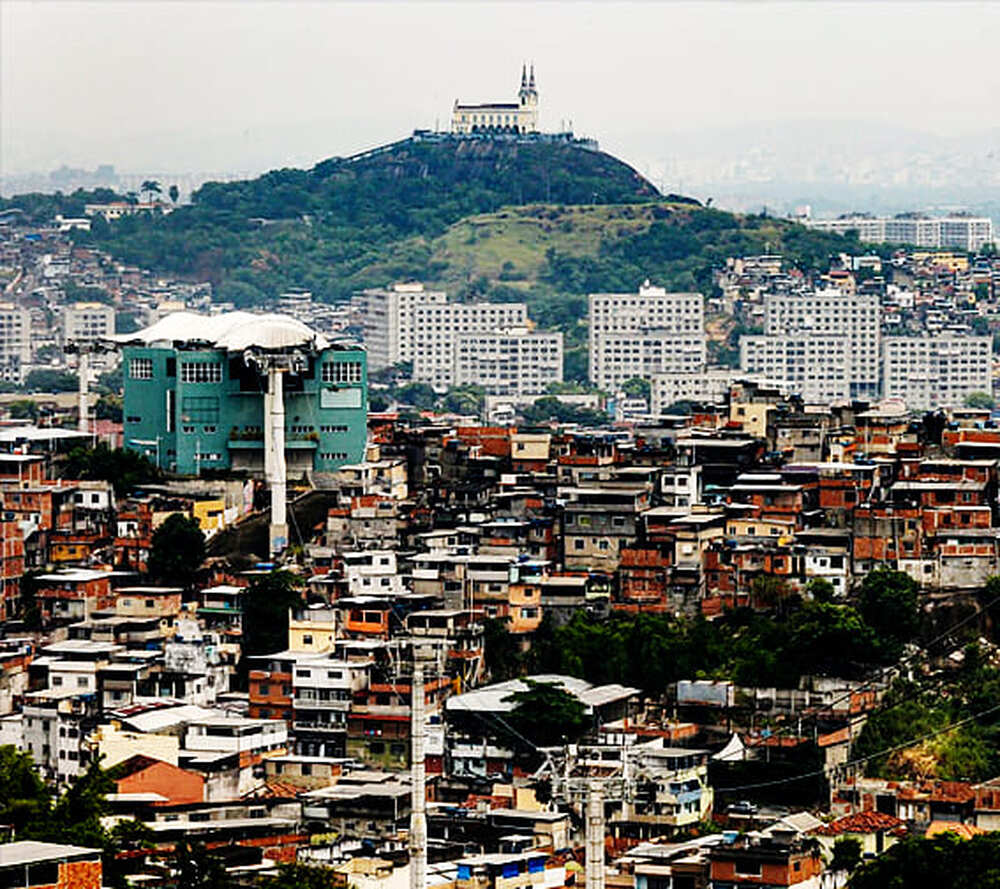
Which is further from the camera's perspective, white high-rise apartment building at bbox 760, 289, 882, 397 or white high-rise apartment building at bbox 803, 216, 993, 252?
white high-rise apartment building at bbox 803, 216, 993, 252

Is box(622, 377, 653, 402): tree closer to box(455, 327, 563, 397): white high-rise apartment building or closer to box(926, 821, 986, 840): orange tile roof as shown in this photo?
box(455, 327, 563, 397): white high-rise apartment building

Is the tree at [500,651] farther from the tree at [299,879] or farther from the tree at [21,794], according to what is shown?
the tree at [299,879]

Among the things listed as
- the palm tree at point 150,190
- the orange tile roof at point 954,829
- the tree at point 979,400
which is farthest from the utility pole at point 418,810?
the palm tree at point 150,190

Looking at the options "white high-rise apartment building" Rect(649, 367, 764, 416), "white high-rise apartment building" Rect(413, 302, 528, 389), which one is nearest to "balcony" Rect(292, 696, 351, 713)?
"white high-rise apartment building" Rect(649, 367, 764, 416)

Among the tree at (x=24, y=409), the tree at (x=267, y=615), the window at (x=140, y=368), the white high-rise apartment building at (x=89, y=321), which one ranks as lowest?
the tree at (x=267, y=615)

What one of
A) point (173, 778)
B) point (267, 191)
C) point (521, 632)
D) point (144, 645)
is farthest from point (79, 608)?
point (267, 191)

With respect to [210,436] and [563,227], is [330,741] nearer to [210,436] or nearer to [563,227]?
[210,436]
